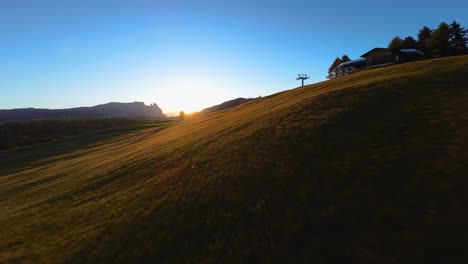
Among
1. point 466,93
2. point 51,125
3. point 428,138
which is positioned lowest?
point 428,138

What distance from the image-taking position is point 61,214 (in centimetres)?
1451

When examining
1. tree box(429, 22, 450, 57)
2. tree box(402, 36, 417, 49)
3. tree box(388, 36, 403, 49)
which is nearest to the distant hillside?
tree box(388, 36, 403, 49)

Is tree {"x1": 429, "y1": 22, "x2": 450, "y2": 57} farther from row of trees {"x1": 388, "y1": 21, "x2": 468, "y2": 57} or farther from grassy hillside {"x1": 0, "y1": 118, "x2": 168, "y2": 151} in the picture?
grassy hillside {"x1": 0, "y1": 118, "x2": 168, "y2": 151}

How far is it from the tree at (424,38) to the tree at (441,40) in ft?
8.99

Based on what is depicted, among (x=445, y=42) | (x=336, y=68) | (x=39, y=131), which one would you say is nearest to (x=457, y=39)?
(x=445, y=42)

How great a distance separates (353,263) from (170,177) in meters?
12.7

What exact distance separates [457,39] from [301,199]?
8197 cm

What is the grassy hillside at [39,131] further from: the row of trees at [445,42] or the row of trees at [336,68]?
the row of trees at [445,42]

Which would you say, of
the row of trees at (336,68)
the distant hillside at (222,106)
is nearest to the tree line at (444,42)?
the row of trees at (336,68)

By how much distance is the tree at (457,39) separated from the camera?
178 feet

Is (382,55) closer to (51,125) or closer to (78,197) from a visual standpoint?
(78,197)

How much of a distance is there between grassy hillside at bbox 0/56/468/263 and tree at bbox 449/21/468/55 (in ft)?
192

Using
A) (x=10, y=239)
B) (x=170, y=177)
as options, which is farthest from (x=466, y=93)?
(x=10, y=239)

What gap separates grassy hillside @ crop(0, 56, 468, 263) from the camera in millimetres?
6688
